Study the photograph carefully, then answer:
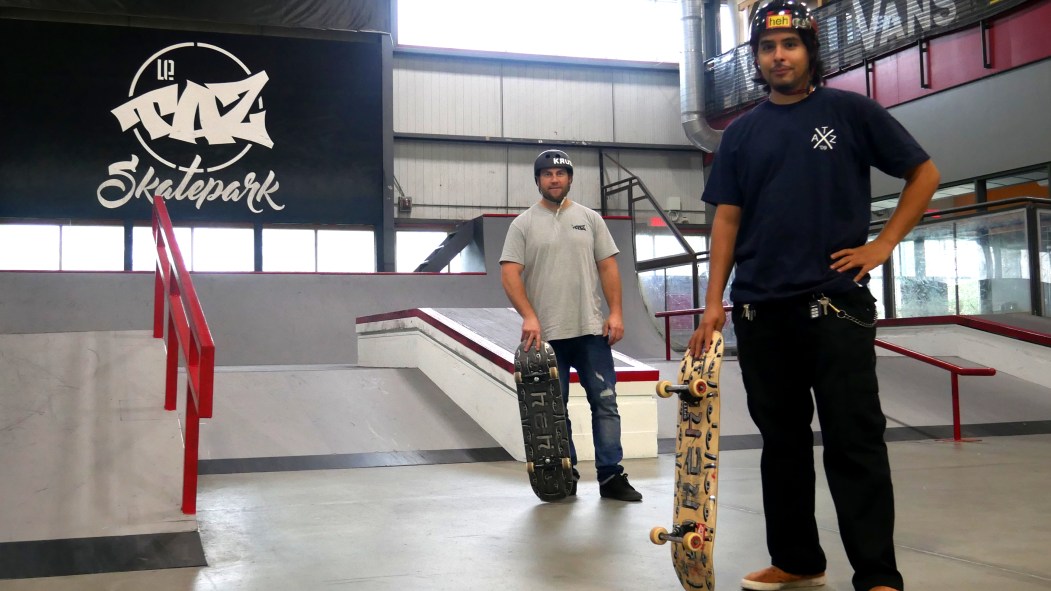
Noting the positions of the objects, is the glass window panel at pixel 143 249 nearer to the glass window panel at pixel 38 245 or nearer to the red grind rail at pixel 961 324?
the glass window panel at pixel 38 245

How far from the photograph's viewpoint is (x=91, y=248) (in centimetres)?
1609

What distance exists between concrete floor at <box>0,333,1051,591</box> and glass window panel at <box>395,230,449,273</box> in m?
12.8

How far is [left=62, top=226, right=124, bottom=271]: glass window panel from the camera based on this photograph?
15867mm

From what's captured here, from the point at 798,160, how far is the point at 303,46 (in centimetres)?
1108

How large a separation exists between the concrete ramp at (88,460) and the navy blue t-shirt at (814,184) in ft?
6.48

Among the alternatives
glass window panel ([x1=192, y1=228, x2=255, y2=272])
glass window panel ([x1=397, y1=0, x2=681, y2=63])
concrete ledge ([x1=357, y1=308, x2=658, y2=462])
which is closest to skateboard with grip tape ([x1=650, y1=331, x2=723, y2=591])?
concrete ledge ([x1=357, y1=308, x2=658, y2=462])

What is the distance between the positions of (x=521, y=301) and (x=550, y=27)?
1757 centimetres

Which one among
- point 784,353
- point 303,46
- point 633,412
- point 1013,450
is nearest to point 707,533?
point 784,353

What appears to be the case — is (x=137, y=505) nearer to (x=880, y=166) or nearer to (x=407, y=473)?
(x=407, y=473)

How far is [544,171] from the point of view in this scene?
14.0ft

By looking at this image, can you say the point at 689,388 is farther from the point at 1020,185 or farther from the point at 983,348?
the point at 1020,185

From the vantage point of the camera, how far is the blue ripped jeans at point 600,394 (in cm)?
418

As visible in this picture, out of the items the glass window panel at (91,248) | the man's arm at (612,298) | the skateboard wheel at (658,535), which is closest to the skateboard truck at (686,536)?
the skateboard wheel at (658,535)

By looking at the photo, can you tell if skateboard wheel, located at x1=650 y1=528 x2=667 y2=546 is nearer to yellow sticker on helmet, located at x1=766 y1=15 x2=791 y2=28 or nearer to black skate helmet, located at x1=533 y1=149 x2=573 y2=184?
yellow sticker on helmet, located at x1=766 y1=15 x2=791 y2=28
